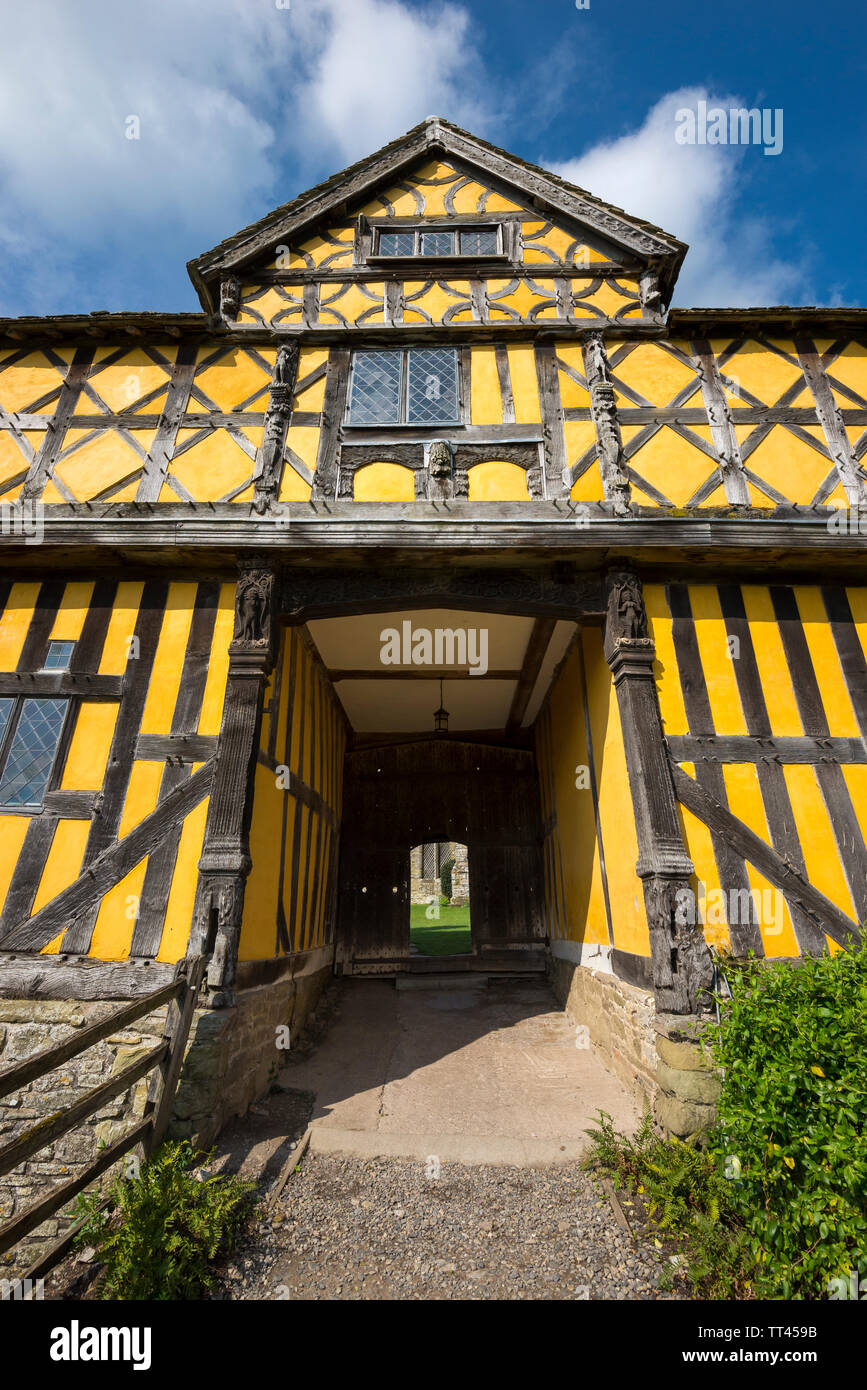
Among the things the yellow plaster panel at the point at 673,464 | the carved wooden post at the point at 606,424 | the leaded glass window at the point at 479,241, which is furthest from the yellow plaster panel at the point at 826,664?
the leaded glass window at the point at 479,241

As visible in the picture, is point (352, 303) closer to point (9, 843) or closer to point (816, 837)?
point (9, 843)

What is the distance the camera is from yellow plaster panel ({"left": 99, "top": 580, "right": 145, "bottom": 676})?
19.5ft

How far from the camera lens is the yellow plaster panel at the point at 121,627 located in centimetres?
595

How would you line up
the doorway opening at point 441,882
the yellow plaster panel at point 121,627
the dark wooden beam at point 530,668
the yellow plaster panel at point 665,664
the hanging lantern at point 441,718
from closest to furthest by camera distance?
the yellow plaster panel at point 665,664, the yellow plaster panel at point 121,627, the dark wooden beam at point 530,668, the hanging lantern at point 441,718, the doorway opening at point 441,882

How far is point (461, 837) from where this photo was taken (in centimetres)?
1112

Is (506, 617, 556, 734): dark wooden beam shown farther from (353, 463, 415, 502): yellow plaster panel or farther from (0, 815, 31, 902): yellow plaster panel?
(0, 815, 31, 902): yellow plaster panel

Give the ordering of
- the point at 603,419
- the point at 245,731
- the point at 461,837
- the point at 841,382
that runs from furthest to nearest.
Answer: the point at 461,837, the point at 841,382, the point at 603,419, the point at 245,731

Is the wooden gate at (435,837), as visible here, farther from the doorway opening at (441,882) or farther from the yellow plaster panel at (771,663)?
the doorway opening at (441,882)

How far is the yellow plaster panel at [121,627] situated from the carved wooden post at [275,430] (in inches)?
60.7

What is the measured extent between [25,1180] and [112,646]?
4.32 m

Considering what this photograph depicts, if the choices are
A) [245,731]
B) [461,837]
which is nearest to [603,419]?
[245,731]

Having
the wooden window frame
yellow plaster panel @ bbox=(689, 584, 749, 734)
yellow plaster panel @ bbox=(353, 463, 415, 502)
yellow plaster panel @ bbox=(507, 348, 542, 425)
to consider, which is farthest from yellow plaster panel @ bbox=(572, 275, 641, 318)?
yellow plaster panel @ bbox=(689, 584, 749, 734)

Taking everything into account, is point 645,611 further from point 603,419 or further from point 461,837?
point 461,837

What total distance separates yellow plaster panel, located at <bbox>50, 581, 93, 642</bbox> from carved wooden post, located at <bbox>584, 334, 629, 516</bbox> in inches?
214
